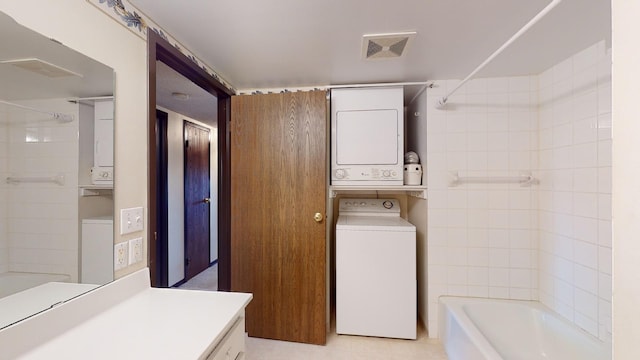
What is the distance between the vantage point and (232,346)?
990 mm

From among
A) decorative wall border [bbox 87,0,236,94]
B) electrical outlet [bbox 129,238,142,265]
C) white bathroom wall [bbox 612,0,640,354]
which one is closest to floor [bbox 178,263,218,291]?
electrical outlet [bbox 129,238,142,265]

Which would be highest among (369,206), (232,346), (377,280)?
(369,206)

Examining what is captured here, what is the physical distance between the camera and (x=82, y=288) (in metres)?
0.96

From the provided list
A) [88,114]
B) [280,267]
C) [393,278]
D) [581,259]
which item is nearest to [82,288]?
[88,114]

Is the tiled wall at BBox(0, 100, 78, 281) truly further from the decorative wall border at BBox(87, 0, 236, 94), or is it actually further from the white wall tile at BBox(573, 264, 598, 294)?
the white wall tile at BBox(573, 264, 598, 294)

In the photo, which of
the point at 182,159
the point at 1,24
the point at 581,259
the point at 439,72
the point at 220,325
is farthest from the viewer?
the point at 182,159

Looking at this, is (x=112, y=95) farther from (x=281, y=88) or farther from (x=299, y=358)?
(x=299, y=358)

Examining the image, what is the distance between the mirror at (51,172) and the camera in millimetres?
766

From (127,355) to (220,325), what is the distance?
0.26 m

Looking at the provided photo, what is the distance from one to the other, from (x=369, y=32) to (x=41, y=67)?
1415 millimetres

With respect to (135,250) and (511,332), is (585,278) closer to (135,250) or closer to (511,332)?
(511,332)

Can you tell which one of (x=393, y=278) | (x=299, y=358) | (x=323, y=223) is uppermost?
(x=323, y=223)

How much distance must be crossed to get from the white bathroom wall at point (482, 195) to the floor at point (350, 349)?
206 millimetres

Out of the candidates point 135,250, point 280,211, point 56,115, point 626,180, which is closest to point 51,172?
point 56,115
